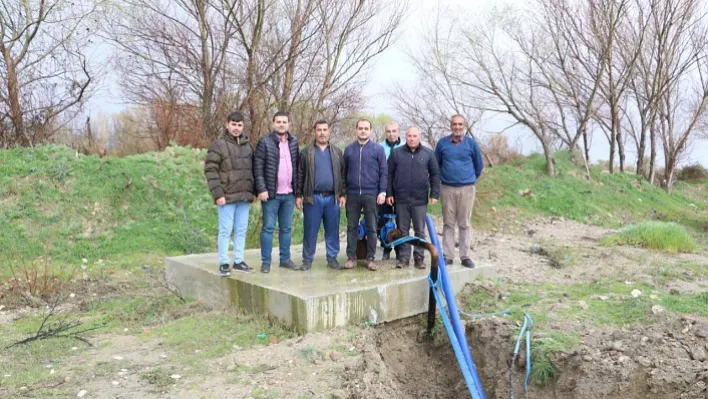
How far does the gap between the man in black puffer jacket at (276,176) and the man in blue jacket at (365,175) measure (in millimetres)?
596

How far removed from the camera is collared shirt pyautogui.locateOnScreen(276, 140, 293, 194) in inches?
221

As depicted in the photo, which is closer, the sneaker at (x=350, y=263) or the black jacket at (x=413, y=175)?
the black jacket at (x=413, y=175)

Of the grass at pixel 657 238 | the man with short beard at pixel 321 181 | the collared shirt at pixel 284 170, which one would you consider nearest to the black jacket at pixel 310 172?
the man with short beard at pixel 321 181

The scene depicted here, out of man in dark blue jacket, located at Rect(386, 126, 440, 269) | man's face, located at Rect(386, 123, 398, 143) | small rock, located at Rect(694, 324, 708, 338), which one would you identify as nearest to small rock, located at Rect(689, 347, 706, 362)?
small rock, located at Rect(694, 324, 708, 338)

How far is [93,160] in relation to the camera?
10789 mm

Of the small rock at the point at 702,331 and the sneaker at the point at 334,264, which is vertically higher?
the sneaker at the point at 334,264

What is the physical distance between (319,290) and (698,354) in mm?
3178

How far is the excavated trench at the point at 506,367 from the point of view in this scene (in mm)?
4035

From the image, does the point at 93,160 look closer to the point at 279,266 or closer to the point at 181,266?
the point at 181,266

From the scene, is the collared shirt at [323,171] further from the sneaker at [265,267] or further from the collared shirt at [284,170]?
the sneaker at [265,267]

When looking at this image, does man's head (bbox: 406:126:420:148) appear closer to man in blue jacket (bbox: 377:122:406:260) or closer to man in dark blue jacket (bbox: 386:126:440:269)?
man in dark blue jacket (bbox: 386:126:440:269)

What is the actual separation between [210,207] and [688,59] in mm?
18916

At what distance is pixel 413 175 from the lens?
5.95 metres

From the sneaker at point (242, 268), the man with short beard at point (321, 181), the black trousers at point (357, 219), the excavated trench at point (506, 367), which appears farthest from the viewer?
the sneaker at point (242, 268)
